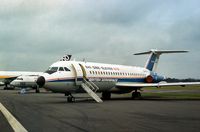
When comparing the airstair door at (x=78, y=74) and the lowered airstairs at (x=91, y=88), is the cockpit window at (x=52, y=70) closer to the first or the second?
the airstair door at (x=78, y=74)

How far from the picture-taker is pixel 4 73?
261 feet

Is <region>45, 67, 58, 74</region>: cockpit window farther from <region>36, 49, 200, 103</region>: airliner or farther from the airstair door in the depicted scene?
the airstair door

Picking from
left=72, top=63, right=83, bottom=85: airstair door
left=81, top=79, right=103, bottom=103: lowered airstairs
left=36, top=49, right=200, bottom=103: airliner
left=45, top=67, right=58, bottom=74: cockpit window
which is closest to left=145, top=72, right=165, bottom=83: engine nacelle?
left=36, top=49, right=200, bottom=103: airliner

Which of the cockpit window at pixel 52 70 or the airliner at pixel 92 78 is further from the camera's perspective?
the cockpit window at pixel 52 70

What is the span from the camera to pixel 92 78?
28.0 meters

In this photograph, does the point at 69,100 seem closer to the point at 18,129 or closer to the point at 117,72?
→ the point at 117,72

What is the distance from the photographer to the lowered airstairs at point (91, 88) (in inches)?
1011

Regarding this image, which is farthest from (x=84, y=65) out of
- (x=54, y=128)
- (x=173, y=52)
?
(x=54, y=128)

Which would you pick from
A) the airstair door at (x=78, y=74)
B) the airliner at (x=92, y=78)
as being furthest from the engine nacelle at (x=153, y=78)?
the airstair door at (x=78, y=74)

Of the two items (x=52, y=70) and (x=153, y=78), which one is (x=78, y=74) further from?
(x=153, y=78)

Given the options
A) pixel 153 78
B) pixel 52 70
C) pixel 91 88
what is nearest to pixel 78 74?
pixel 91 88

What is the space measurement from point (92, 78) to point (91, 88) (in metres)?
1.04

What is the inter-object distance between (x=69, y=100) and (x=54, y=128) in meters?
15.8

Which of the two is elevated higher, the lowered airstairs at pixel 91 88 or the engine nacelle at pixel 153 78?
the engine nacelle at pixel 153 78
